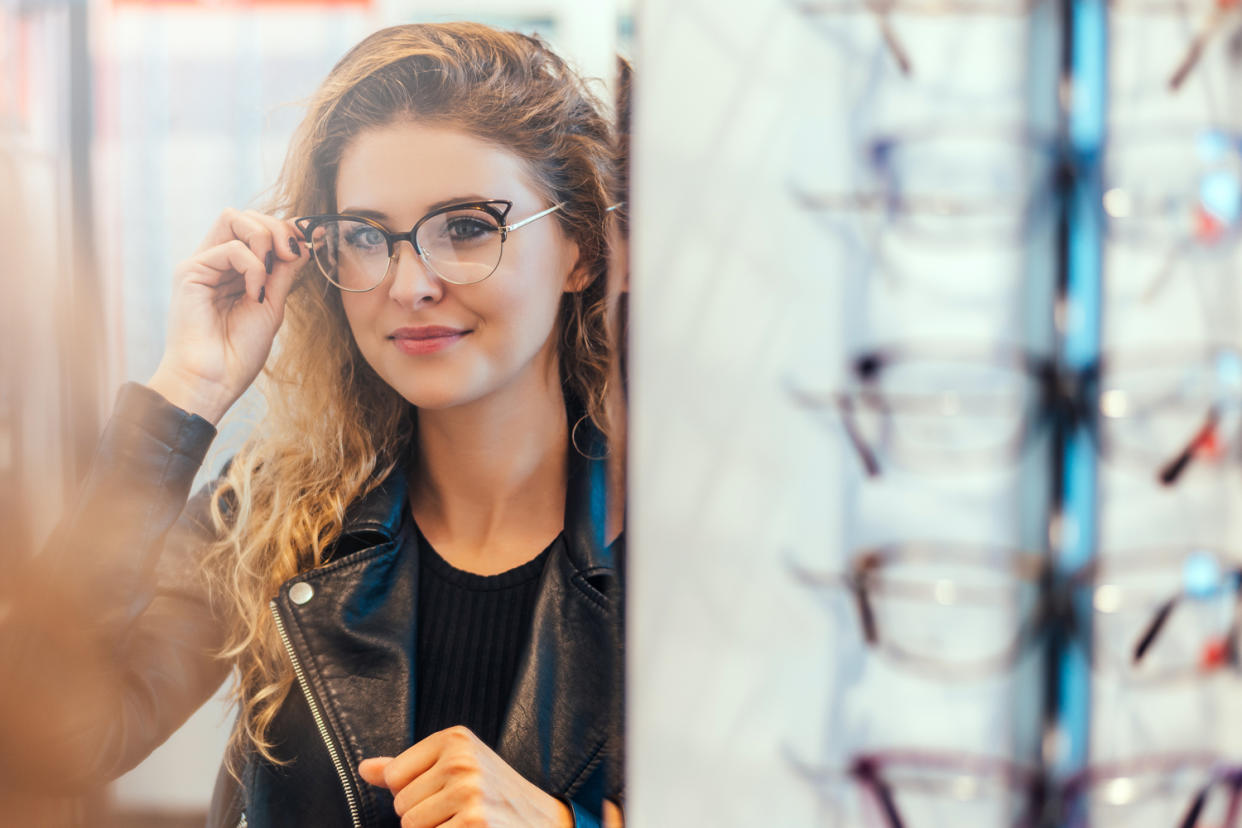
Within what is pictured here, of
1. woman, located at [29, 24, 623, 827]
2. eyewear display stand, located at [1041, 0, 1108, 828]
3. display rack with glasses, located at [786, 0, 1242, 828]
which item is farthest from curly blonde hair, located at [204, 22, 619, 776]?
eyewear display stand, located at [1041, 0, 1108, 828]

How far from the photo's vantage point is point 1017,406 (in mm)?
450

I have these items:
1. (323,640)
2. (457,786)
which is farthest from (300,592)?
(457,786)

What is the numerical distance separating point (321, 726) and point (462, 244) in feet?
0.90

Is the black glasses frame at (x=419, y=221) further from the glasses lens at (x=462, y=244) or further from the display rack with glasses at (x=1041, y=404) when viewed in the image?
the display rack with glasses at (x=1041, y=404)

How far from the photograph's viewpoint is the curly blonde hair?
437 mm

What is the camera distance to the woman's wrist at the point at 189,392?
444 mm

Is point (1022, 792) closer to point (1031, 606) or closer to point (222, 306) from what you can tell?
point (1031, 606)

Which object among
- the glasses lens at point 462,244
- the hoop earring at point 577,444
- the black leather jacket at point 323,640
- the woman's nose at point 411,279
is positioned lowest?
the black leather jacket at point 323,640

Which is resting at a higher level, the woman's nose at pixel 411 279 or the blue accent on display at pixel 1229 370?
the woman's nose at pixel 411 279

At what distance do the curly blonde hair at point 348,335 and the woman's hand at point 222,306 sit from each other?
12 mm

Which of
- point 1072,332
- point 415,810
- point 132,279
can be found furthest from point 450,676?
point 1072,332

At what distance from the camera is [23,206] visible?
46 cm

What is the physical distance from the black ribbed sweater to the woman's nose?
0.49 feet

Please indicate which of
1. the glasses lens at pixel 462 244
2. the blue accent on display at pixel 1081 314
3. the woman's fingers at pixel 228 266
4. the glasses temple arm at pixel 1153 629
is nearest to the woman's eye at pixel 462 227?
the glasses lens at pixel 462 244
